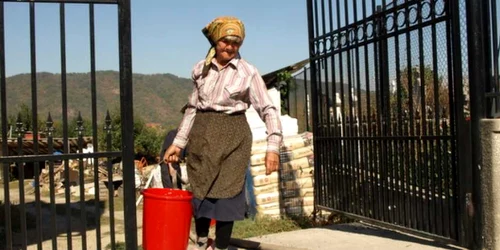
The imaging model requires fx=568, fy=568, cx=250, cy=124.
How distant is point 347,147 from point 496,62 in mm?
1696

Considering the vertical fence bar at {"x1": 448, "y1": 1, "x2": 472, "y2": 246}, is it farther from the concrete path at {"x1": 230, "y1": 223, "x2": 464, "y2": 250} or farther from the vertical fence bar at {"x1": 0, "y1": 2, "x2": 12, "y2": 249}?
the vertical fence bar at {"x1": 0, "y1": 2, "x2": 12, "y2": 249}

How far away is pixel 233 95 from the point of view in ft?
12.1

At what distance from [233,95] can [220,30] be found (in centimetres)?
43

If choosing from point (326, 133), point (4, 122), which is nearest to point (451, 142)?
point (326, 133)

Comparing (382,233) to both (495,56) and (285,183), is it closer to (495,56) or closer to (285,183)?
(495,56)

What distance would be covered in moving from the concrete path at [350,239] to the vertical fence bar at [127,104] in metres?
1.58

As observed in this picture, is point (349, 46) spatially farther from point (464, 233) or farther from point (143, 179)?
point (143, 179)

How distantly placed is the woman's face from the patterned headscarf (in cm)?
4

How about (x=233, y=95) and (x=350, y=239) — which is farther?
(x=350, y=239)

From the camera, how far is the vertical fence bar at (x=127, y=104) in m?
3.64

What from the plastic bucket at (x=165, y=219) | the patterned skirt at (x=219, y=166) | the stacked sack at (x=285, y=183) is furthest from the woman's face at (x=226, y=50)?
the stacked sack at (x=285, y=183)

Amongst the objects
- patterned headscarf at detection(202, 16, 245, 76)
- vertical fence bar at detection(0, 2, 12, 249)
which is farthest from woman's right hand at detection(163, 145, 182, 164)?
vertical fence bar at detection(0, 2, 12, 249)

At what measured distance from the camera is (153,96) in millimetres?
88875

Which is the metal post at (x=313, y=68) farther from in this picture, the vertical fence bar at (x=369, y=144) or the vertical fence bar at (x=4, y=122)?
the vertical fence bar at (x=4, y=122)
